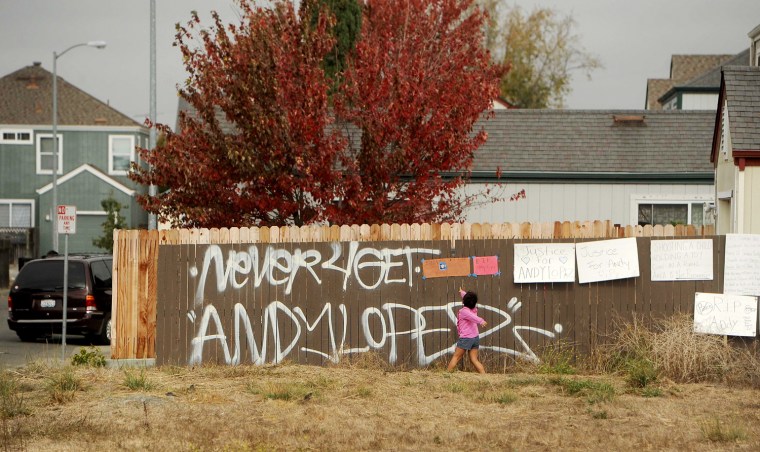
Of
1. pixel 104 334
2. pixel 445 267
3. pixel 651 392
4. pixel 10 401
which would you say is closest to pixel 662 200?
pixel 445 267

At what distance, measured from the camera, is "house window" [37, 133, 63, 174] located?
50.6 metres

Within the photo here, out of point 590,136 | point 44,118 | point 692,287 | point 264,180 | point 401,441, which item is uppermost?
point 44,118

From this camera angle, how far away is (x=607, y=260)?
45.4 ft

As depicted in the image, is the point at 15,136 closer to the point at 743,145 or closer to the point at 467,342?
the point at 743,145

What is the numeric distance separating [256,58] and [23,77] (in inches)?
1620

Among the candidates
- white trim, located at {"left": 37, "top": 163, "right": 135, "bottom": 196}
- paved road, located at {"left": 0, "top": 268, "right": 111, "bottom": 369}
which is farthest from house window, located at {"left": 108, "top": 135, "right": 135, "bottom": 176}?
paved road, located at {"left": 0, "top": 268, "right": 111, "bottom": 369}

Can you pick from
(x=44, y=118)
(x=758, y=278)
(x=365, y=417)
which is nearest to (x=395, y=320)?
(x=365, y=417)

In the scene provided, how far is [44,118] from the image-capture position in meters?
50.9

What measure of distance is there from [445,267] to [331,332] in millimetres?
1678

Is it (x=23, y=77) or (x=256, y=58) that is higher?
(x=23, y=77)

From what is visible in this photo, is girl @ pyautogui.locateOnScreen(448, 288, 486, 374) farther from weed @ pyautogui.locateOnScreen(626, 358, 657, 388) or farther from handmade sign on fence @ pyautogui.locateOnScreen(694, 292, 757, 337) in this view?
handmade sign on fence @ pyautogui.locateOnScreen(694, 292, 757, 337)

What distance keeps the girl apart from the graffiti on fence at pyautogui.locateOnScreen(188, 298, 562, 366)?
275 mm

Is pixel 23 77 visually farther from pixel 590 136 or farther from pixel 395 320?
pixel 395 320

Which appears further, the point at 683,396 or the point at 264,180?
the point at 264,180
